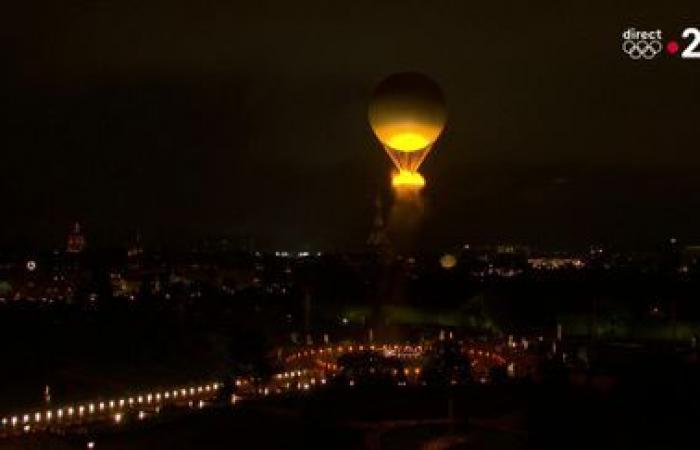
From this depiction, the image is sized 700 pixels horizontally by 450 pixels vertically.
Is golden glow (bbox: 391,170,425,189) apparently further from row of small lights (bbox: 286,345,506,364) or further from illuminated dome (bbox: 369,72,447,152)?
row of small lights (bbox: 286,345,506,364)

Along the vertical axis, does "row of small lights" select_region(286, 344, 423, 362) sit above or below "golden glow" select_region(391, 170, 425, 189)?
below

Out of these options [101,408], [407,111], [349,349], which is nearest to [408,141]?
[407,111]

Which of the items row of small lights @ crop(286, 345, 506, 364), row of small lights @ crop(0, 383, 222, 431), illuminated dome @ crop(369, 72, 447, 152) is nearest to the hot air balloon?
illuminated dome @ crop(369, 72, 447, 152)

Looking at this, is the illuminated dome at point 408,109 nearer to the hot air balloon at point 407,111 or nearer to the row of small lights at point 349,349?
the hot air balloon at point 407,111

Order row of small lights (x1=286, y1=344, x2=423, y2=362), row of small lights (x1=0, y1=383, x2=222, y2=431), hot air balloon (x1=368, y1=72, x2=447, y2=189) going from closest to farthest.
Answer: row of small lights (x1=0, y1=383, x2=222, y2=431) → hot air balloon (x1=368, y1=72, x2=447, y2=189) → row of small lights (x1=286, y1=344, x2=423, y2=362)

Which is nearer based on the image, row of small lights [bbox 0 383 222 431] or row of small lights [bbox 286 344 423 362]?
row of small lights [bbox 0 383 222 431]
